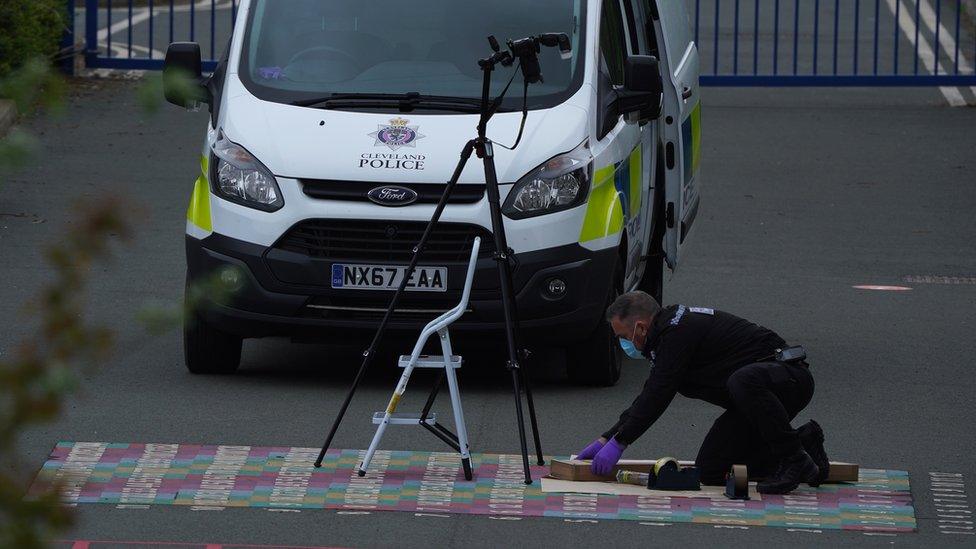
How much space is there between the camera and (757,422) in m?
6.77

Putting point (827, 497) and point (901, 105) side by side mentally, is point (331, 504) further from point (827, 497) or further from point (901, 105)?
point (901, 105)

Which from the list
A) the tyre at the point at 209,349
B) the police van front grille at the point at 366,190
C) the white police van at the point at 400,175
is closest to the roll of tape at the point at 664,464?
the white police van at the point at 400,175

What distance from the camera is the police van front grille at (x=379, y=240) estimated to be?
26.8 ft

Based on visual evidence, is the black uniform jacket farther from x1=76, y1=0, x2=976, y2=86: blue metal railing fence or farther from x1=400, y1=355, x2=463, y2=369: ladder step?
x1=76, y1=0, x2=976, y2=86: blue metal railing fence

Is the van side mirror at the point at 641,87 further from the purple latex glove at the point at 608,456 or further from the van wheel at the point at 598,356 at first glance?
the purple latex glove at the point at 608,456

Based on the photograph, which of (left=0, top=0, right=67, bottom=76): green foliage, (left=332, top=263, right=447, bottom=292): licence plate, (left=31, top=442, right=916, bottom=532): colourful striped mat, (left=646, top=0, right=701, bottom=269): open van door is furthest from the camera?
(left=0, top=0, right=67, bottom=76): green foliage

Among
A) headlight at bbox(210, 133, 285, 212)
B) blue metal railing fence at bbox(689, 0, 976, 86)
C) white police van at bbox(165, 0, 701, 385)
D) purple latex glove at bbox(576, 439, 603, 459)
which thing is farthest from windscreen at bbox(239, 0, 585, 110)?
blue metal railing fence at bbox(689, 0, 976, 86)

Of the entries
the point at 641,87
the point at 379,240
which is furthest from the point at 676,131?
the point at 379,240

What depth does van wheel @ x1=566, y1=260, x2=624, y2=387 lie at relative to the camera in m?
8.64

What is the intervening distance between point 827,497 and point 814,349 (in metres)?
3.15

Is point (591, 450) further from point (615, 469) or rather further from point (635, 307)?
point (635, 307)

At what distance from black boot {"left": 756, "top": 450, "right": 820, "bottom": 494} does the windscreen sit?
2.49 metres

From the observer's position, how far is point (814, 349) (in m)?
9.86

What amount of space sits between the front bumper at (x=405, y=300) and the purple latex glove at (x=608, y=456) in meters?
1.58
